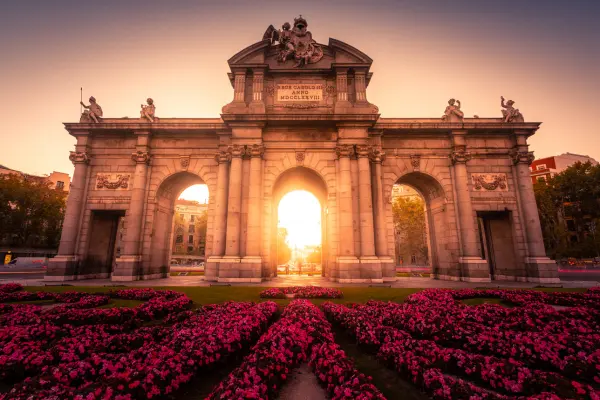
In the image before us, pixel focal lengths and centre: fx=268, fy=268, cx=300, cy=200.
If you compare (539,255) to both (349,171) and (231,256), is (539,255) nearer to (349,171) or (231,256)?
(349,171)

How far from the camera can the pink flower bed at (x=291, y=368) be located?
3779 millimetres

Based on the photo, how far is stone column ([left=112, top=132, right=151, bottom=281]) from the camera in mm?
19609

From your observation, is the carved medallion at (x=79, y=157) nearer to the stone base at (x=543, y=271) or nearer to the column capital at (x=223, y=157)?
the column capital at (x=223, y=157)

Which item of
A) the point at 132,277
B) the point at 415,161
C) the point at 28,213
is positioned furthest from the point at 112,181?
the point at 28,213

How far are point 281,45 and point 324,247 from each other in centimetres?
1802

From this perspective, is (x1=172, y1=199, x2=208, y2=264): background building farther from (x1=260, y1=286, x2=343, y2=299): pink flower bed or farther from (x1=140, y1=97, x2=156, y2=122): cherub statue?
(x1=260, y1=286, x2=343, y2=299): pink flower bed

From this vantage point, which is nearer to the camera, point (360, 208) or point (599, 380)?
point (599, 380)

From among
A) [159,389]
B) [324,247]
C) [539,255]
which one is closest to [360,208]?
[324,247]

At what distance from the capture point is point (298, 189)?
88.2ft

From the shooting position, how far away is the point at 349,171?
20000mm

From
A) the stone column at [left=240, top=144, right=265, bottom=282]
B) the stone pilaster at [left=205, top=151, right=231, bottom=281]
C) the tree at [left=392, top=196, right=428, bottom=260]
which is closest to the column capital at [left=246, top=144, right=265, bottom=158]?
the stone column at [left=240, top=144, right=265, bottom=282]

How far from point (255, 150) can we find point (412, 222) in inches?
1855

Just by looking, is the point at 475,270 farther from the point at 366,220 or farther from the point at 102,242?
the point at 102,242

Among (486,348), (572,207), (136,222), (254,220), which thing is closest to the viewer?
(486,348)
